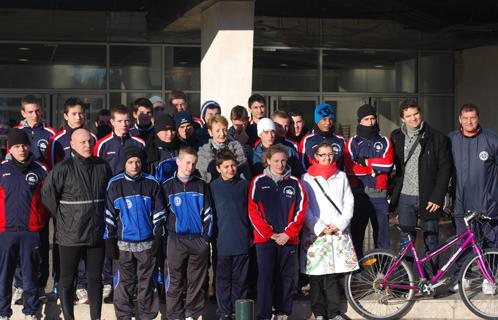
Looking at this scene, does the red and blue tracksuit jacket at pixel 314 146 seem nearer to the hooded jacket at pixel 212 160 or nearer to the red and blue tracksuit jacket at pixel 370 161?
the red and blue tracksuit jacket at pixel 370 161

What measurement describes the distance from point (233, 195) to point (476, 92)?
13374 mm

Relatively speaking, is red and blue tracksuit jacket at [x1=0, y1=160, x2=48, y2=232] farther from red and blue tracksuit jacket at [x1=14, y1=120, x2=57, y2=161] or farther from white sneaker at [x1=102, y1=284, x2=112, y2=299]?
white sneaker at [x1=102, y1=284, x2=112, y2=299]

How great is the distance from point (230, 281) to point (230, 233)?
0.48m

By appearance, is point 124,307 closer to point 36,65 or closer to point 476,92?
point 36,65

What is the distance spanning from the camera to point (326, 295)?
25.3 ft

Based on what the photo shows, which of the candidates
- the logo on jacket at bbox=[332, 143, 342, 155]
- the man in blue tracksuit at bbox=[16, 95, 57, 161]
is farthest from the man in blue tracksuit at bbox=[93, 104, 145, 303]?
the logo on jacket at bbox=[332, 143, 342, 155]

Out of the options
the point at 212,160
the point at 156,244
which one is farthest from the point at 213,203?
the point at 156,244

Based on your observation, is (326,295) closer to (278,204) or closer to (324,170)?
(278,204)

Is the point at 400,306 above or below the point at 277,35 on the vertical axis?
below

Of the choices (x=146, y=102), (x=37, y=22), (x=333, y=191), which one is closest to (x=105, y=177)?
(x=146, y=102)

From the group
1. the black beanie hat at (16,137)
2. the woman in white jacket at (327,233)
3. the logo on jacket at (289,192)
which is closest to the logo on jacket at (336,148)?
the woman in white jacket at (327,233)

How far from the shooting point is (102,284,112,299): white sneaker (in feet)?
25.9

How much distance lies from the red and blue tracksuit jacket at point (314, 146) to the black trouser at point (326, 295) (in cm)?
125

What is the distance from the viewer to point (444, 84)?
64.8 ft
